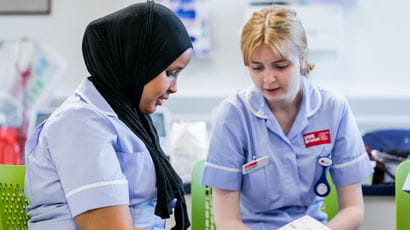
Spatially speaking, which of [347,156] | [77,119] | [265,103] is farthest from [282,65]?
[77,119]

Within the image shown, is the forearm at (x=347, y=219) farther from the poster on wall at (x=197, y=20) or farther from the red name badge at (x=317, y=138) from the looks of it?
the poster on wall at (x=197, y=20)

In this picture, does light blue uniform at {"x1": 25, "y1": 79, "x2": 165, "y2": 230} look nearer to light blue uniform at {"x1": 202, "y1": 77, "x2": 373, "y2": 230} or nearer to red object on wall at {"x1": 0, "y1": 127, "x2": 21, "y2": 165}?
light blue uniform at {"x1": 202, "y1": 77, "x2": 373, "y2": 230}

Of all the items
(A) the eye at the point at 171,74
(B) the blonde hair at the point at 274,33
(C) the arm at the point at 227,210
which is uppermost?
(B) the blonde hair at the point at 274,33

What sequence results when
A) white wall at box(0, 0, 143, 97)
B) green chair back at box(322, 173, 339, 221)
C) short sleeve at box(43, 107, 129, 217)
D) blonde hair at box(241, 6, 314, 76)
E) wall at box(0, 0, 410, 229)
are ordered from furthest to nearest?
white wall at box(0, 0, 143, 97) < wall at box(0, 0, 410, 229) < green chair back at box(322, 173, 339, 221) < blonde hair at box(241, 6, 314, 76) < short sleeve at box(43, 107, 129, 217)

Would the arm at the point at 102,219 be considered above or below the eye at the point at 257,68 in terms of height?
below

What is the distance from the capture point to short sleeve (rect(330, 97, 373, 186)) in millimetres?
1909

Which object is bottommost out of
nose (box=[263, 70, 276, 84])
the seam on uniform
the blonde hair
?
the seam on uniform

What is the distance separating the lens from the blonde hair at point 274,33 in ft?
5.89

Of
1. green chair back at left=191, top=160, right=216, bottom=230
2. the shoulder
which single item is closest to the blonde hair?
green chair back at left=191, top=160, right=216, bottom=230

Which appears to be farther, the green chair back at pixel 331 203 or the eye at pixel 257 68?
the green chair back at pixel 331 203

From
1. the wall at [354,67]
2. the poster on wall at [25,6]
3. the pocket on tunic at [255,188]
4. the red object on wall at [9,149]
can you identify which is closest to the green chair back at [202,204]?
the pocket on tunic at [255,188]

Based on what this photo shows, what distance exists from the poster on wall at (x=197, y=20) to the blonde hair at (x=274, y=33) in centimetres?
86

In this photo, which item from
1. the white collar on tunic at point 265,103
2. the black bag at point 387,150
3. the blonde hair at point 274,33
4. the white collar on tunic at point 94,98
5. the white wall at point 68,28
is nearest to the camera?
Result: the white collar on tunic at point 94,98

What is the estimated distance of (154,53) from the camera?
142cm
